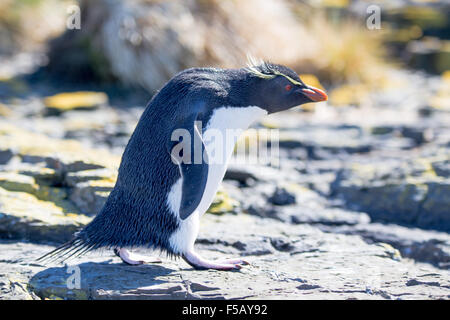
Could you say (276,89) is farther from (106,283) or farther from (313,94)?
(106,283)

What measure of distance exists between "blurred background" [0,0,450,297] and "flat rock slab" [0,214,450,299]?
53cm

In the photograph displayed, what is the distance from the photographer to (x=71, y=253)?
3146mm

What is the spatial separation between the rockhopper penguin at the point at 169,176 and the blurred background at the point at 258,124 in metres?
0.58

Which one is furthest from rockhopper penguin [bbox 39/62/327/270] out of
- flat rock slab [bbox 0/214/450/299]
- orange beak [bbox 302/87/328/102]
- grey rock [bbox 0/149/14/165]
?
grey rock [bbox 0/149/14/165]

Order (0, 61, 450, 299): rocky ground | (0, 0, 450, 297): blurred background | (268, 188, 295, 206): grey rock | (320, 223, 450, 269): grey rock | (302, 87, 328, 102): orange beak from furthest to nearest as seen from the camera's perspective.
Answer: (268, 188, 295, 206): grey rock < (0, 0, 450, 297): blurred background < (320, 223, 450, 269): grey rock < (302, 87, 328, 102): orange beak < (0, 61, 450, 299): rocky ground

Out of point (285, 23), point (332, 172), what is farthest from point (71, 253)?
point (285, 23)

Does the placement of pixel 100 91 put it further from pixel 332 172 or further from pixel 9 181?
Result: pixel 9 181

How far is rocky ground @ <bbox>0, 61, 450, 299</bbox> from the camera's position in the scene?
278 cm

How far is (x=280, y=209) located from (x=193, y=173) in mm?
1657

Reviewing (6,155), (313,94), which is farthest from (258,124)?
(313,94)

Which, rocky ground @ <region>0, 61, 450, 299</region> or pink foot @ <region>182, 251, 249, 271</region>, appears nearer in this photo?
rocky ground @ <region>0, 61, 450, 299</region>

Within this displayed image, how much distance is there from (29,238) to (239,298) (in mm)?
1371

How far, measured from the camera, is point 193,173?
9.25ft

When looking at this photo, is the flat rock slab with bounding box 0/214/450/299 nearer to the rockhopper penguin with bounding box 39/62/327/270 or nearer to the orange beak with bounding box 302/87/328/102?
the rockhopper penguin with bounding box 39/62/327/270
